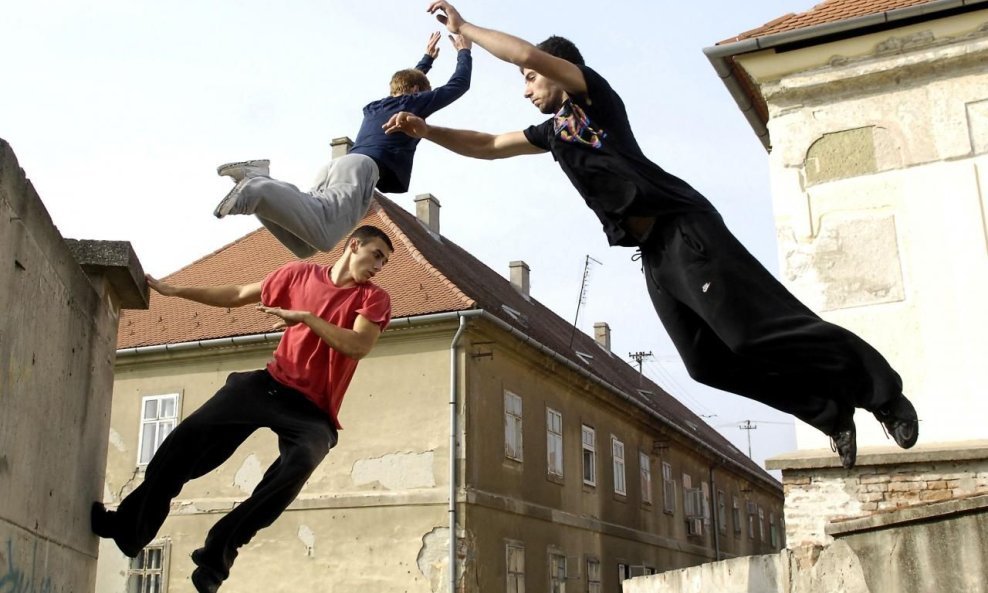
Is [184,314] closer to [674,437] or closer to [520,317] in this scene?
[520,317]

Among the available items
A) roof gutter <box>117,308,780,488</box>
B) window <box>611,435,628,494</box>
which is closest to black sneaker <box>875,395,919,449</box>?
roof gutter <box>117,308,780,488</box>

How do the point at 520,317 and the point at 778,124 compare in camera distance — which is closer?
the point at 778,124

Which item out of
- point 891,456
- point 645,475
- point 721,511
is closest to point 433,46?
point 891,456

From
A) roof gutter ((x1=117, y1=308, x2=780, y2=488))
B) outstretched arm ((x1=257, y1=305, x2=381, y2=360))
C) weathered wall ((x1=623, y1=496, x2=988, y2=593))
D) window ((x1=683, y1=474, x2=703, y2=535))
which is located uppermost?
roof gutter ((x1=117, y1=308, x2=780, y2=488))

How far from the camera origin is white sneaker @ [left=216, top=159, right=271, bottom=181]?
4.78 metres

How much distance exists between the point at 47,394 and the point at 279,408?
51.2 inches

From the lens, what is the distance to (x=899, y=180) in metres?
10.9

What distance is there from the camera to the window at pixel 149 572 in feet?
69.2

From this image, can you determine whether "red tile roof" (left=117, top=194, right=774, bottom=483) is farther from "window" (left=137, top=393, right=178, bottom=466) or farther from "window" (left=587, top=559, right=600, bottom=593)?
"window" (left=587, top=559, right=600, bottom=593)

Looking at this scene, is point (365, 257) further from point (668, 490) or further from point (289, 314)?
point (668, 490)

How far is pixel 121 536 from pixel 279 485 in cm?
83

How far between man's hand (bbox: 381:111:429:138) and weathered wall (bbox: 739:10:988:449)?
6.66 meters

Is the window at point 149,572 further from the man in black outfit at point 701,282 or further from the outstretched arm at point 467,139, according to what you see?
the man in black outfit at point 701,282

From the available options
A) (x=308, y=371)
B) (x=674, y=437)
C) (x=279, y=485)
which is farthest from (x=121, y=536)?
(x=674, y=437)
